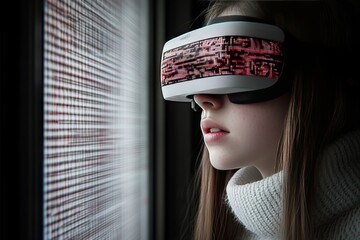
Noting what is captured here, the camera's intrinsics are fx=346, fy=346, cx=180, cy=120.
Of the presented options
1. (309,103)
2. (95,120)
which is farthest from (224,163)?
(95,120)

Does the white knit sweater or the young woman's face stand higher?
the young woman's face

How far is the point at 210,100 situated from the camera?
23.9 inches

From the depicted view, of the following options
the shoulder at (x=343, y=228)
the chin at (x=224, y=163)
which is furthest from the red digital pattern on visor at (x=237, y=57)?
the shoulder at (x=343, y=228)

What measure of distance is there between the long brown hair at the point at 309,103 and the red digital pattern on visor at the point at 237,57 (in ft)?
0.17

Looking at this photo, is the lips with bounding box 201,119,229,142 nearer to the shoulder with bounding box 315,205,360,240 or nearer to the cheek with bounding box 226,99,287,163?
the cheek with bounding box 226,99,287,163

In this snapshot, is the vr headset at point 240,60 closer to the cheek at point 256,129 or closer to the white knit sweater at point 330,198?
the cheek at point 256,129

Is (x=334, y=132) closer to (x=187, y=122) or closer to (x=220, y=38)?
(x=220, y=38)

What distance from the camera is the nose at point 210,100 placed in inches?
23.9

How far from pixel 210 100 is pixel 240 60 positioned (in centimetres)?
9

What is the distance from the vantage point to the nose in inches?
23.9

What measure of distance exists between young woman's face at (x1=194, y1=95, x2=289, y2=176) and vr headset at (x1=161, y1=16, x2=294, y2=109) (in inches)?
0.8

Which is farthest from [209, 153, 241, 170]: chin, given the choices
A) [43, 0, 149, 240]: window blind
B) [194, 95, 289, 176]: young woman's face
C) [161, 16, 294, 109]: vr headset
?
[43, 0, 149, 240]: window blind

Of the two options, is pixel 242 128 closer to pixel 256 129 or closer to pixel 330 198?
pixel 256 129

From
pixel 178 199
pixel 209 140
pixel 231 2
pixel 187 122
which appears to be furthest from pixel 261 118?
pixel 178 199
